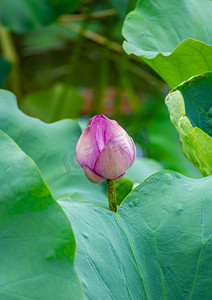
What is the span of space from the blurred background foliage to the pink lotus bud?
0.15 m

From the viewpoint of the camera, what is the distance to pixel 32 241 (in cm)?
41

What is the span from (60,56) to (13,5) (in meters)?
1.85

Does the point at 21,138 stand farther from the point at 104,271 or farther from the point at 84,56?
the point at 84,56

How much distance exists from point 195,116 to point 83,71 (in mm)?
3058

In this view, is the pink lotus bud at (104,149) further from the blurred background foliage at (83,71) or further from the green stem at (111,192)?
the blurred background foliage at (83,71)

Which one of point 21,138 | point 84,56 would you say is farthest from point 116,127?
point 84,56

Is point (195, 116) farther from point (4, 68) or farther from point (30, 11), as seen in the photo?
point (4, 68)

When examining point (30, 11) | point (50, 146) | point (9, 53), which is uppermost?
point (50, 146)

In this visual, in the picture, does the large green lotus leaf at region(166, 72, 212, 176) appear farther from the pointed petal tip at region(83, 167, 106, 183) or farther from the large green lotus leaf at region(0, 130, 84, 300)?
the large green lotus leaf at region(0, 130, 84, 300)

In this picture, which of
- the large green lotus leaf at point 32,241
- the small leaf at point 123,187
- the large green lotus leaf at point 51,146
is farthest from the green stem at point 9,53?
the large green lotus leaf at point 32,241

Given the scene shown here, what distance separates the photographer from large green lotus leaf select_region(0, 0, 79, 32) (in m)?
1.85

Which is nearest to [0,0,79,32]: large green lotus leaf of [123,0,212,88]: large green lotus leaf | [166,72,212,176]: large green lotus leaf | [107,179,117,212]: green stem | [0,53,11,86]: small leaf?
[0,53,11,86]: small leaf

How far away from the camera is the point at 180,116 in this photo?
1.96ft

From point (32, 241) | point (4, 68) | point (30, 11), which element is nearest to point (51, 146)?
point (32, 241)
